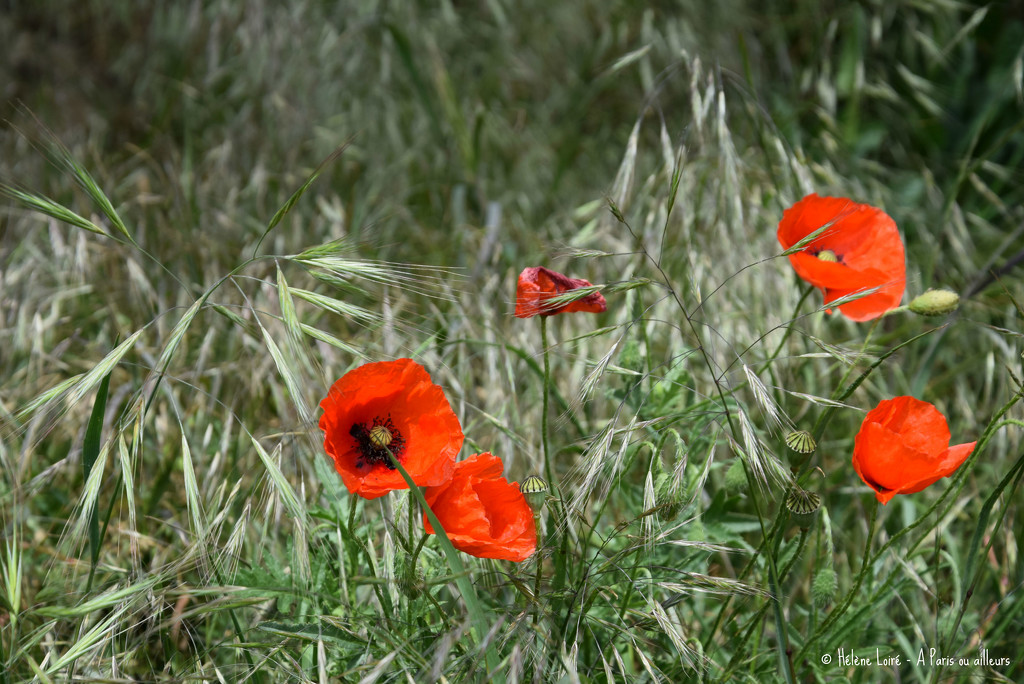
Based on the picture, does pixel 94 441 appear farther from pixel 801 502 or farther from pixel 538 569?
pixel 801 502

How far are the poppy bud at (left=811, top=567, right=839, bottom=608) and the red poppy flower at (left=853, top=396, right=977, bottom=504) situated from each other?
0.67 ft

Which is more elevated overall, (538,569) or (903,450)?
(903,450)

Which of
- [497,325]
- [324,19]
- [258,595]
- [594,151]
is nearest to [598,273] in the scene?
[497,325]

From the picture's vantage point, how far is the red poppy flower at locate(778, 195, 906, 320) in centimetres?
118

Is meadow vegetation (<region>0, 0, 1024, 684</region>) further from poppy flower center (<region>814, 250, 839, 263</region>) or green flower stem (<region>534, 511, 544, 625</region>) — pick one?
poppy flower center (<region>814, 250, 839, 263</region>)

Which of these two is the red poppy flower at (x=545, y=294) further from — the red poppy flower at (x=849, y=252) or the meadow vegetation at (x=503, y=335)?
the red poppy flower at (x=849, y=252)

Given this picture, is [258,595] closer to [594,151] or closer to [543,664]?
[543,664]

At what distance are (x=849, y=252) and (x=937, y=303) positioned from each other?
0.94ft

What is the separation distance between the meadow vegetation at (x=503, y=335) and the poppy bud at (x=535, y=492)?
4cm

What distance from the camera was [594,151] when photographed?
9.34 ft

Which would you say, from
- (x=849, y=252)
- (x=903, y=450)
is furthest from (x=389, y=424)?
(x=849, y=252)

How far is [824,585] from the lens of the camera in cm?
123

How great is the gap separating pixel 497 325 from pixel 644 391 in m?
0.52

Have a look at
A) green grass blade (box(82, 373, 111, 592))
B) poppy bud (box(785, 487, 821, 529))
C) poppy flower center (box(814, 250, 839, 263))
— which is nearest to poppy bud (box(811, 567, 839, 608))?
poppy bud (box(785, 487, 821, 529))
